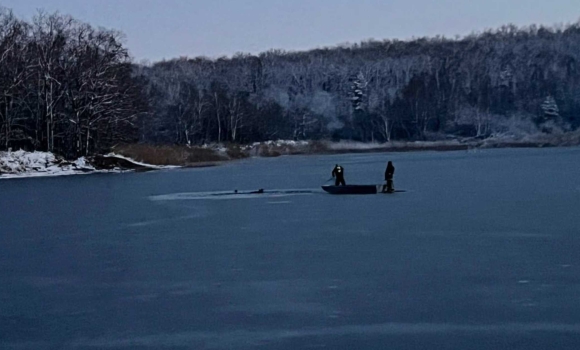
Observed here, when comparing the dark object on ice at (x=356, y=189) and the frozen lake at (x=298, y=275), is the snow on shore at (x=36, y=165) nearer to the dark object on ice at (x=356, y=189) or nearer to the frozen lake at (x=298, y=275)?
the dark object on ice at (x=356, y=189)

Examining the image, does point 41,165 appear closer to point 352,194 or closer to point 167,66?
point 352,194

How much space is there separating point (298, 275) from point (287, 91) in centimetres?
10754

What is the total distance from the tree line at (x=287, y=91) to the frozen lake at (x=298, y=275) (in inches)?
1181

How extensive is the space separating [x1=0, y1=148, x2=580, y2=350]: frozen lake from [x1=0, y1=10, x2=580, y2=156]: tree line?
29998 mm

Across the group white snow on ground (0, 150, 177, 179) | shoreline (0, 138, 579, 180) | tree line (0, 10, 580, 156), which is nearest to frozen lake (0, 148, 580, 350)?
white snow on ground (0, 150, 177, 179)

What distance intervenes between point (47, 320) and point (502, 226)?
33.1 ft

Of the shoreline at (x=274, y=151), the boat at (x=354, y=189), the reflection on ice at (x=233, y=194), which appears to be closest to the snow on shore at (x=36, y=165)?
the shoreline at (x=274, y=151)

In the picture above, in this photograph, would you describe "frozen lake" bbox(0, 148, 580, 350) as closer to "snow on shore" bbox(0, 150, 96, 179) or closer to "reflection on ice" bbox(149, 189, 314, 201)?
"reflection on ice" bbox(149, 189, 314, 201)

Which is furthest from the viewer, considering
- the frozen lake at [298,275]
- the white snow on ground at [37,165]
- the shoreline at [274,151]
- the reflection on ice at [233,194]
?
the shoreline at [274,151]

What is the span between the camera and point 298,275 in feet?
38.4

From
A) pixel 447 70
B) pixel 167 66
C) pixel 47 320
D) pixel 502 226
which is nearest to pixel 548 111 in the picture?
pixel 447 70

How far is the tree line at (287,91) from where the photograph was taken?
52.2 metres

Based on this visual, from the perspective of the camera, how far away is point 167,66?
457ft

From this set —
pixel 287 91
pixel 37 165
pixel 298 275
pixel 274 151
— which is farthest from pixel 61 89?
pixel 287 91
